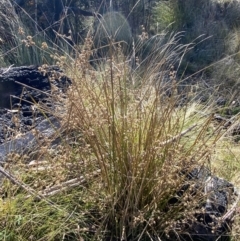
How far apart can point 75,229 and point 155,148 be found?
468 millimetres

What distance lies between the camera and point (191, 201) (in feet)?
7.35

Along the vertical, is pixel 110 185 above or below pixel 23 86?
above

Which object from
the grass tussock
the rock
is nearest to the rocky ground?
the grass tussock

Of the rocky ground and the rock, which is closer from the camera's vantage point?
the rock

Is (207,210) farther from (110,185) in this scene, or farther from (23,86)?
(23,86)

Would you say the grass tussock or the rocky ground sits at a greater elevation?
the grass tussock

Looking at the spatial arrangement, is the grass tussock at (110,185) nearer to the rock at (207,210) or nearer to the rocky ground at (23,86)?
the rock at (207,210)

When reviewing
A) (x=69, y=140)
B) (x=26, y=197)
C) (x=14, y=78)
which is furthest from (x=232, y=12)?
(x=26, y=197)

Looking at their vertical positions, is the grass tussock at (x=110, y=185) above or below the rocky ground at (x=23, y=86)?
above

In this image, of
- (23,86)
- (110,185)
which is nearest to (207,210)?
(110,185)

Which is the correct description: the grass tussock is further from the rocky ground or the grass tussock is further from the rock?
the rocky ground

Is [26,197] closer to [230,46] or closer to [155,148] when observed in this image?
[155,148]

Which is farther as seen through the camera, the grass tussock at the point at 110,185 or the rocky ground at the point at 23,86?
the rocky ground at the point at 23,86

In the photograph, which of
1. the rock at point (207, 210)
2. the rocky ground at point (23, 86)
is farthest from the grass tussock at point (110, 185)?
the rocky ground at point (23, 86)
